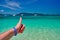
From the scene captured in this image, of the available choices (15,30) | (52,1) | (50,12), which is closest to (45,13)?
(50,12)

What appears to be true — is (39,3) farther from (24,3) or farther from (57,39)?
(57,39)

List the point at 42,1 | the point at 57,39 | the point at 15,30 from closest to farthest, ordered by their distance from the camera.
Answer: the point at 15,30
the point at 57,39
the point at 42,1

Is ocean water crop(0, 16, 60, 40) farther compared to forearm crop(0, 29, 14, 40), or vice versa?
ocean water crop(0, 16, 60, 40)

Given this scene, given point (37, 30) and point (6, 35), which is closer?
point (6, 35)

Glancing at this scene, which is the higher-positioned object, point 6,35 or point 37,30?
point 6,35

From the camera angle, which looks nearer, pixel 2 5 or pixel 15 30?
pixel 15 30

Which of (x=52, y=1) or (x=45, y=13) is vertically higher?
(x=52, y=1)

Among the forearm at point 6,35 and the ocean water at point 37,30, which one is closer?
the forearm at point 6,35

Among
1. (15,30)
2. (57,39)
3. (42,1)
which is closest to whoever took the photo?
(15,30)

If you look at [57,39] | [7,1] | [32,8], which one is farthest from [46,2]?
[57,39]

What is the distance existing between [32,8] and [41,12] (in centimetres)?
36

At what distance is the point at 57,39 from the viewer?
2.62 m

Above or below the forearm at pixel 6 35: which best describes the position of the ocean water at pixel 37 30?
below

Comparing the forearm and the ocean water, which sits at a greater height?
the forearm
